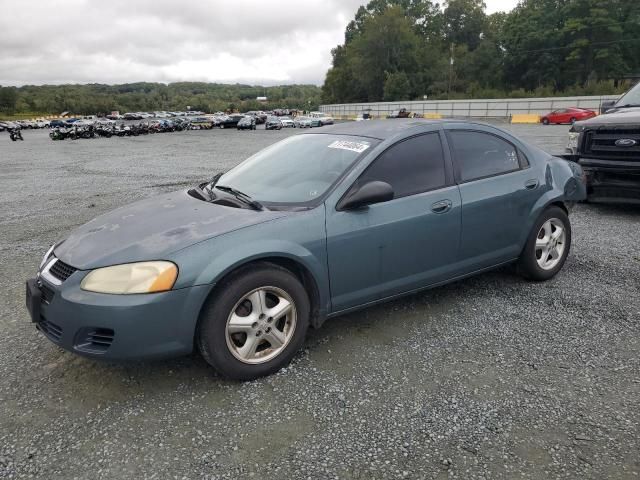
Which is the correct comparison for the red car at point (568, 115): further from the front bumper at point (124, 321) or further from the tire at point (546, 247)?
the front bumper at point (124, 321)

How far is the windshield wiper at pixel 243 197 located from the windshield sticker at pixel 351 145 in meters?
0.79

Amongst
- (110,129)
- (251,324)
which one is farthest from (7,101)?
(251,324)

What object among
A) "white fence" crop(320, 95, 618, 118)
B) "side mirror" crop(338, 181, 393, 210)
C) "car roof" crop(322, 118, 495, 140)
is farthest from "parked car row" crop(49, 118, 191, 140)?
"side mirror" crop(338, 181, 393, 210)

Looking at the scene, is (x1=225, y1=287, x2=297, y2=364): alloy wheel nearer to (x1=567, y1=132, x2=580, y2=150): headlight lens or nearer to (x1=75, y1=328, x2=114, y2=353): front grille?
(x1=75, y1=328, x2=114, y2=353): front grille

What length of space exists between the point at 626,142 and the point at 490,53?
8118 centimetres

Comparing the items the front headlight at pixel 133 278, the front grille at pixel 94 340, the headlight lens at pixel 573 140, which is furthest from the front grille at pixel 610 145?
the front grille at pixel 94 340

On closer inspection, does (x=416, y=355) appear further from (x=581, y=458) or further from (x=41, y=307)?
(x=41, y=307)

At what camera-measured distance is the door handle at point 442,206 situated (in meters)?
3.62

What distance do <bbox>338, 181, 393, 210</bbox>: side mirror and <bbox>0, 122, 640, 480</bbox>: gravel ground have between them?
99 centimetres

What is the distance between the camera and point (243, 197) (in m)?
3.55

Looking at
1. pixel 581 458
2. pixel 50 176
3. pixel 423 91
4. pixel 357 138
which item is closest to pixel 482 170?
pixel 357 138

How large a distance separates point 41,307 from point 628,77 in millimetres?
79855

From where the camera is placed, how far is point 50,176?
1382 cm

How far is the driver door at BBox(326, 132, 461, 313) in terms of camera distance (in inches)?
129
